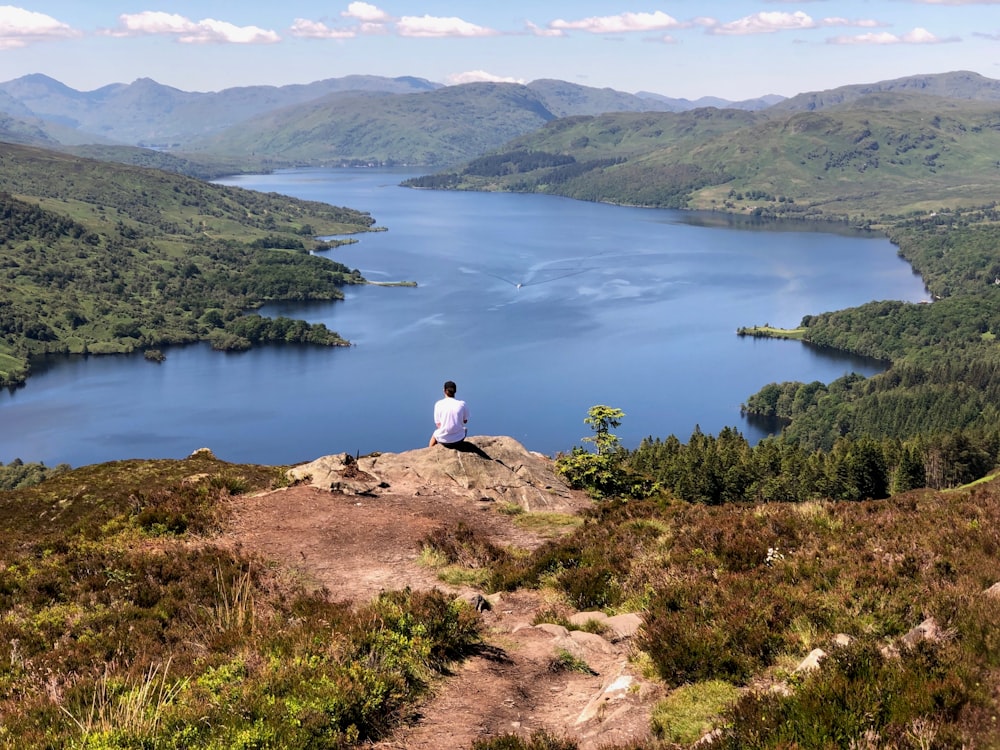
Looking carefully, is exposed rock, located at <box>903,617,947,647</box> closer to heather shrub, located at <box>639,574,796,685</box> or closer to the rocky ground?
heather shrub, located at <box>639,574,796,685</box>

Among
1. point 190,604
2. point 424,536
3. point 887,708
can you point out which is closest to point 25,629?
point 190,604

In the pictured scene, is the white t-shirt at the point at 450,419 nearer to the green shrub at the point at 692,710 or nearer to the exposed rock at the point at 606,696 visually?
the exposed rock at the point at 606,696

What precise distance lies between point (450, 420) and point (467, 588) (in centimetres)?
1063

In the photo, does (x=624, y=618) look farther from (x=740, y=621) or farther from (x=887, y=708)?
(x=887, y=708)

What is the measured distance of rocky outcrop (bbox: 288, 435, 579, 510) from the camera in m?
26.7

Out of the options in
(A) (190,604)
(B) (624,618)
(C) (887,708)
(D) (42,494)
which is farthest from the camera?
(D) (42,494)

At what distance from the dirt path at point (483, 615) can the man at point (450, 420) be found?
2.50 m

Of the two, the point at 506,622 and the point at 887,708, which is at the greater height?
the point at 887,708

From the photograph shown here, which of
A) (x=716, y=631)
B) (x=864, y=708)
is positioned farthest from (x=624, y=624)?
(x=864, y=708)

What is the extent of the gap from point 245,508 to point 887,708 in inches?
722

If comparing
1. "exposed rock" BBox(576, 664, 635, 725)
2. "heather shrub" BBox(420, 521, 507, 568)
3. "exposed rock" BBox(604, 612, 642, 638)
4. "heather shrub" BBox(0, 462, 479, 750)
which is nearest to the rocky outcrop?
"heather shrub" BBox(0, 462, 479, 750)

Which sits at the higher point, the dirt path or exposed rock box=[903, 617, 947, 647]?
exposed rock box=[903, 617, 947, 647]

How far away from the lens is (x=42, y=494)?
115 feet

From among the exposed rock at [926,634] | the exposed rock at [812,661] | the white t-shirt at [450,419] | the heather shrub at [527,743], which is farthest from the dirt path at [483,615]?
the exposed rock at [926,634]
